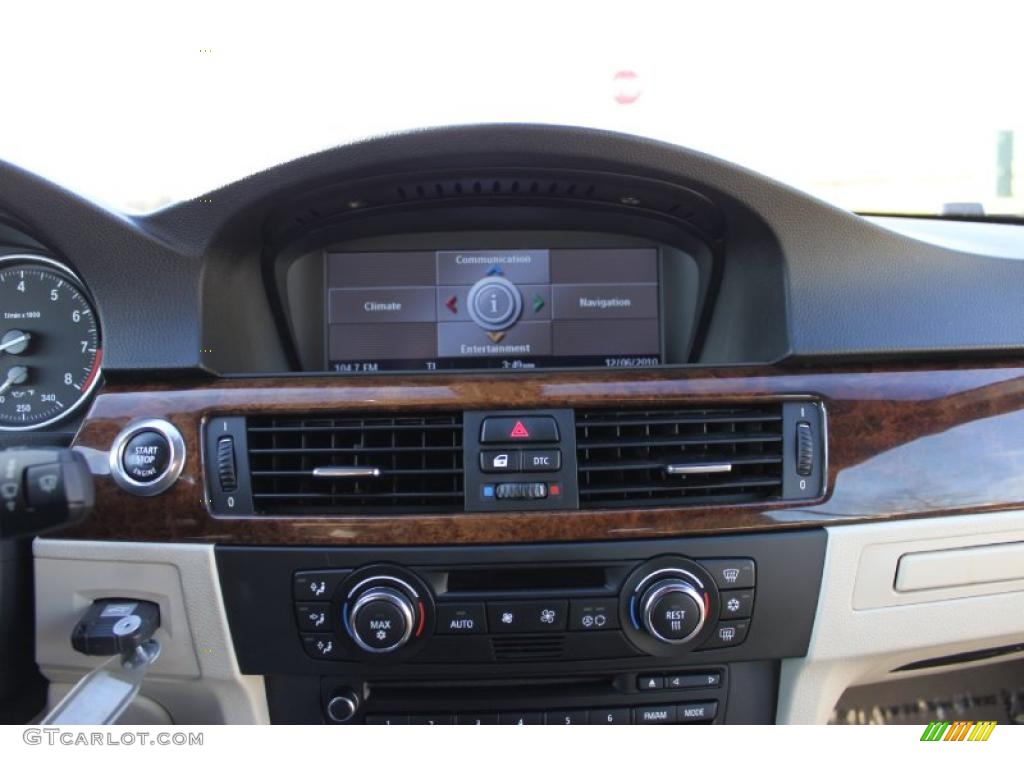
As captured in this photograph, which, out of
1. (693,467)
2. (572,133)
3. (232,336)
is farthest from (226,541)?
(572,133)

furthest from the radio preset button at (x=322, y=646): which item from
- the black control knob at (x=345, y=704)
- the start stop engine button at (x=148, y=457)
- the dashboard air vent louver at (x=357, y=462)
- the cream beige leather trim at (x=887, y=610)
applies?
the cream beige leather trim at (x=887, y=610)

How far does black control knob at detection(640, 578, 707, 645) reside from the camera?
1.55m

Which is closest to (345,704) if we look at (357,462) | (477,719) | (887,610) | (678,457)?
(477,719)

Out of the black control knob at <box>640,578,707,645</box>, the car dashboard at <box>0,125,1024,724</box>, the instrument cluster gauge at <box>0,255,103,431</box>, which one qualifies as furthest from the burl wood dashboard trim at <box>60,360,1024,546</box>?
the instrument cluster gauge at <box>0,255,103,431</box>

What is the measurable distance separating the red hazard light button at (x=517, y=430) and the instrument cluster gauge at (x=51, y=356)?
1.05 metres

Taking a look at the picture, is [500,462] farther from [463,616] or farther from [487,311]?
[487,311]

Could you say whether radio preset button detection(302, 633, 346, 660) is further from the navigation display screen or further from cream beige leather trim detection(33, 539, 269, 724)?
the navigation display screen

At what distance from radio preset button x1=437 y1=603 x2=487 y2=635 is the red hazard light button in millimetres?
358

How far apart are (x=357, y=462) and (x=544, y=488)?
41 centimetres

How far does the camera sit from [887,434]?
168 centimetres

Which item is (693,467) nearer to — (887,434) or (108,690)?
(887,434)

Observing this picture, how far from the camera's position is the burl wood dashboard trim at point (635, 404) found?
1.59 m

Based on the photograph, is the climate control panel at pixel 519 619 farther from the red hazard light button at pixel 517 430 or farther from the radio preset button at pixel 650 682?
the red hazard light button at pixel 517 430

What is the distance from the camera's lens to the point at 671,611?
155 cm
